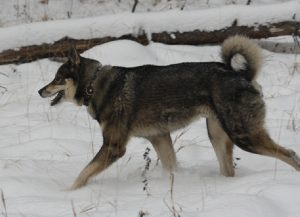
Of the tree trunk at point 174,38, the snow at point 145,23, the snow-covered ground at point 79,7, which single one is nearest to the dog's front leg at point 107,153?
the tree trunk at point 174,38

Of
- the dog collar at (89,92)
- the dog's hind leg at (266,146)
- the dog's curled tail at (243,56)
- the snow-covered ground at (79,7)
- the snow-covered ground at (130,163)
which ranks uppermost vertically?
the dog's curled tail at (243,56)

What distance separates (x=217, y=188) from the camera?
15.0 ft

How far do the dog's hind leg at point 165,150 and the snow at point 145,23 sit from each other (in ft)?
12.3

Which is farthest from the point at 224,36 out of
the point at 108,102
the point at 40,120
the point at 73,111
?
the point at 108,102

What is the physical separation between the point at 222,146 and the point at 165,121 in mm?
591

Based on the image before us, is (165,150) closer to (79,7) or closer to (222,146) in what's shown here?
(222,146)

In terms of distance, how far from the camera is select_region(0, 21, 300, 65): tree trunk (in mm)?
8828

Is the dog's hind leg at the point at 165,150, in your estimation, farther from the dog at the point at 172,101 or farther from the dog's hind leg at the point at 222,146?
the dog's hind leg at the point at 222,146

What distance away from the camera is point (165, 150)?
5.56 meters

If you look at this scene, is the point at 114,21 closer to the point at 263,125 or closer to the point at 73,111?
the point at 73,111

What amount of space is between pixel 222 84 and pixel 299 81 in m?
3.52

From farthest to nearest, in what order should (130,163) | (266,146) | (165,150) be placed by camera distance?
(130,163), (165,150), (266,146)

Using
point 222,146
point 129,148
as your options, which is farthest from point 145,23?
point 222,146

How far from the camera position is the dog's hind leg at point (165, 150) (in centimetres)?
551
